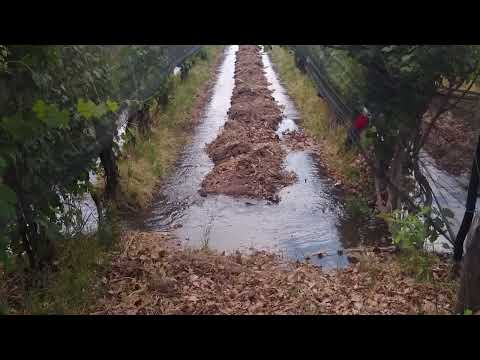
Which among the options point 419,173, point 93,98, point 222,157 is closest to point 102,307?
point 93,98

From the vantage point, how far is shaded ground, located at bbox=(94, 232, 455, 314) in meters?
5.35

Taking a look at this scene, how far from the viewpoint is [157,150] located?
11.9 meters

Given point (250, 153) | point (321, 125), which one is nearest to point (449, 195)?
point (250, 153)

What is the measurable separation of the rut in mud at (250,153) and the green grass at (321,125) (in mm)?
1039

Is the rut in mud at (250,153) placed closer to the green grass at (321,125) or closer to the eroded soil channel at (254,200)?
the eroded soil channel at (254,200)

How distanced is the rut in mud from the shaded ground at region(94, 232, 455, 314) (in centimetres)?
323

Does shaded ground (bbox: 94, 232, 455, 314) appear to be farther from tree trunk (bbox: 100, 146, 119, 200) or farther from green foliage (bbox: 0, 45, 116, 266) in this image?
tree trunk (bbox: 100, 146, 119, 200)

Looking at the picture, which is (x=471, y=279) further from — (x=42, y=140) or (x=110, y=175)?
(x=110, y=175)

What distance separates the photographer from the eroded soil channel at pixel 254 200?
8031 millimetres

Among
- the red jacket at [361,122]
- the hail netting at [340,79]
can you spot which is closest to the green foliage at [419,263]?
the red jacket at [361,122]

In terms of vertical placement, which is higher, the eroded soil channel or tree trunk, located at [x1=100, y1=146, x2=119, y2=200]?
tree trunk, located at [x1=100, y1=146, x2=119, y2=200]

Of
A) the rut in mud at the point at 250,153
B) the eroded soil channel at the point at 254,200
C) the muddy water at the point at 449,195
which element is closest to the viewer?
the muddy water at the point at 449,195

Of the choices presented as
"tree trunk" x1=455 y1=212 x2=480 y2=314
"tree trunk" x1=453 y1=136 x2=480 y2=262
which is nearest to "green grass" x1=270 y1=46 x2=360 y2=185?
"tree trunk" x1=453 y1=136 x2=480 y2=262

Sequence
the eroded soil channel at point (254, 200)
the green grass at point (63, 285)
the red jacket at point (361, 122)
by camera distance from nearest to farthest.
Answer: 1. the green grass at point (63, 285)
2. the eroded soil channel at point (254, 200)
3. the red jacket at point (361, 122)
